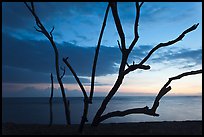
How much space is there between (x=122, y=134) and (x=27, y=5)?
256 inches

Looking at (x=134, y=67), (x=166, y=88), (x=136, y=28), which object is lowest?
(x=166, y=88)

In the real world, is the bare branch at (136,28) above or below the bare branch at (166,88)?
above

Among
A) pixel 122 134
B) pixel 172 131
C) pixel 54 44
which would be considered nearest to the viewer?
pixel 122 134

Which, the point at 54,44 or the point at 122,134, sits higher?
the point at 54,44

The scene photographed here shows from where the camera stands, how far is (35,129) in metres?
8.76

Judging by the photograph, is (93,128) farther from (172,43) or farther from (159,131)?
(172,43)

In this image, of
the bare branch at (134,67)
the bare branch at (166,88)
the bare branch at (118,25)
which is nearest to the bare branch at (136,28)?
the bare branch at (118,25)

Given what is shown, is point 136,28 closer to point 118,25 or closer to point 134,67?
point 118,25

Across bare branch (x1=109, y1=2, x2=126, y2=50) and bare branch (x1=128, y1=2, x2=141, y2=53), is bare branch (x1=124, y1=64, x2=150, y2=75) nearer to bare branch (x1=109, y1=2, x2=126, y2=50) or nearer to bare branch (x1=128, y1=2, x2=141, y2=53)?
bare branch (x1=128, y1=2, x2=141, y2=53)

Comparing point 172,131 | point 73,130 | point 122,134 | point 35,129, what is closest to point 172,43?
point 172,131

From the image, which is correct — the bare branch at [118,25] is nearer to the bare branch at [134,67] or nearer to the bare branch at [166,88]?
the bare branch at [134,67]

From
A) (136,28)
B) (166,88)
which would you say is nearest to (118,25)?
(136,28)

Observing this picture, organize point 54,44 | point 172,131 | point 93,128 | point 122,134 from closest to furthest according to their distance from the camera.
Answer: point 122,134, point 172,131, point 93,128, point 54,44

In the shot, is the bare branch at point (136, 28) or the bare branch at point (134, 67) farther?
the bare branch at point (136, 28)
